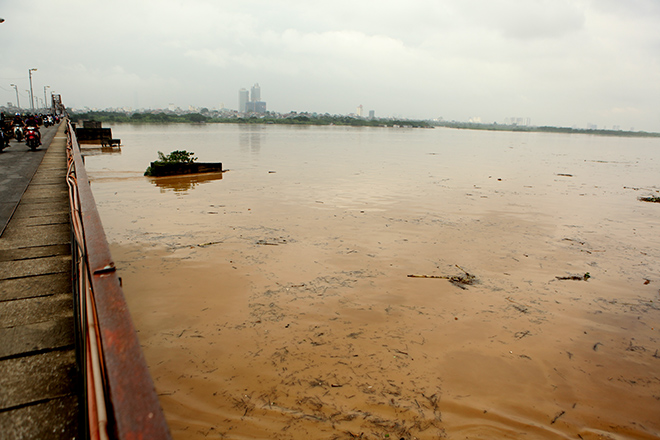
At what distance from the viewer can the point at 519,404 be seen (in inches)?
152

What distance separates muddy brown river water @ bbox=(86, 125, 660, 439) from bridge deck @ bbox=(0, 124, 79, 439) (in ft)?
4.40

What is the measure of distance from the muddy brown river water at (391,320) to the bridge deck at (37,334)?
4.40 ft

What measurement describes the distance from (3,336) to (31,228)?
106 inches

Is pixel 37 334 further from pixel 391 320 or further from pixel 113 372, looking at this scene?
pixel 391 320

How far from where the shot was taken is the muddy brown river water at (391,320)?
3670 mm

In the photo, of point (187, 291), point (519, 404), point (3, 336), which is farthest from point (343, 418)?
point (187, 291)

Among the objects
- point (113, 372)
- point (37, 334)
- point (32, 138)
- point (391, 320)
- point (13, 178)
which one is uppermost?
point (32, 138)

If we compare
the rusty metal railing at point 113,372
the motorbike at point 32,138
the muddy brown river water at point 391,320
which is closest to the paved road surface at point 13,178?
the motorbike at point 32,138

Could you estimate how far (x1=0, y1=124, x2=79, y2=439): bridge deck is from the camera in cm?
198

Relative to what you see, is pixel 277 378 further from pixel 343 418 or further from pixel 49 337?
pixel 49 337

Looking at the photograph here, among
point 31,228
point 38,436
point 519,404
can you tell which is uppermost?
point 31,228

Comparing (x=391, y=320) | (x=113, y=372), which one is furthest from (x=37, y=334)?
(x=391, y=320)

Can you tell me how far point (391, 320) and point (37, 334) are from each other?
3782 millimetres

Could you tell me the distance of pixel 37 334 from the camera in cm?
262
